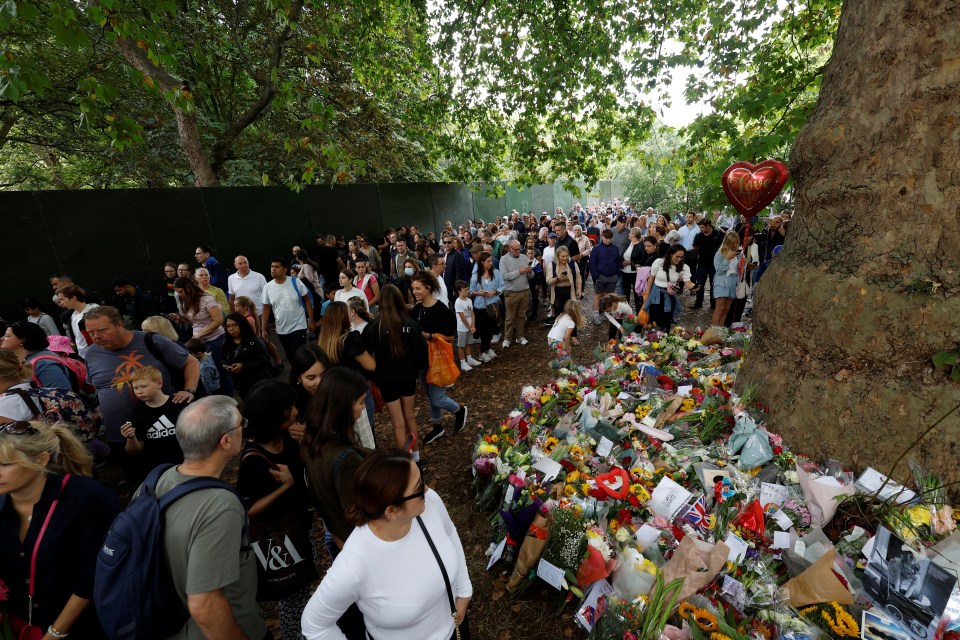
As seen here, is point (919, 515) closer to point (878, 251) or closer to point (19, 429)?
point (878, 251)

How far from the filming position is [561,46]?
738cm

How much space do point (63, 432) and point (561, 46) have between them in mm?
8182

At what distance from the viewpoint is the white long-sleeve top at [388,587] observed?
1590mm

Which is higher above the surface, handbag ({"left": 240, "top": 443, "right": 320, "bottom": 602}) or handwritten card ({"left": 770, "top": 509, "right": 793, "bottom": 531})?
handbag ({"left": 240, "top": 443, "right": 320, "bottom": 602})

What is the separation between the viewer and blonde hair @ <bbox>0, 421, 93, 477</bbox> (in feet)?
6.01

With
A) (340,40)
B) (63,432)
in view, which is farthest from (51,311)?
(340,40)

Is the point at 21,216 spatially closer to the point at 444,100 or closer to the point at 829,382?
the point at 444,100

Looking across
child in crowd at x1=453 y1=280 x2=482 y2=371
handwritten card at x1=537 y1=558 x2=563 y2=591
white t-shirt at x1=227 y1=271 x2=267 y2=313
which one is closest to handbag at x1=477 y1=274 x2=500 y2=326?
child in crowd at x1=453 y1=280 x2=482 y2=371

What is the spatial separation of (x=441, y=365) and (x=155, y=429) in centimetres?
253

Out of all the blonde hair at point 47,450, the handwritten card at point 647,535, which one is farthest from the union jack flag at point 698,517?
the blonde hair at point 47,450

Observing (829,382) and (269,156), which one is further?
(269,156)

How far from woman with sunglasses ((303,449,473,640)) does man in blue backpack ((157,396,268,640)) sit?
354 mm

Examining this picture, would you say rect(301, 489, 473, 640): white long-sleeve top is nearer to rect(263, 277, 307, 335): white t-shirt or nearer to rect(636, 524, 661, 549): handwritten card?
rect(636, 524, 661, 549): handwritten card

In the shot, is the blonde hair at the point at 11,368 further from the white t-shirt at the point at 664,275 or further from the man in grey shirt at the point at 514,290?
the white t-shirt at the point at 664,275
